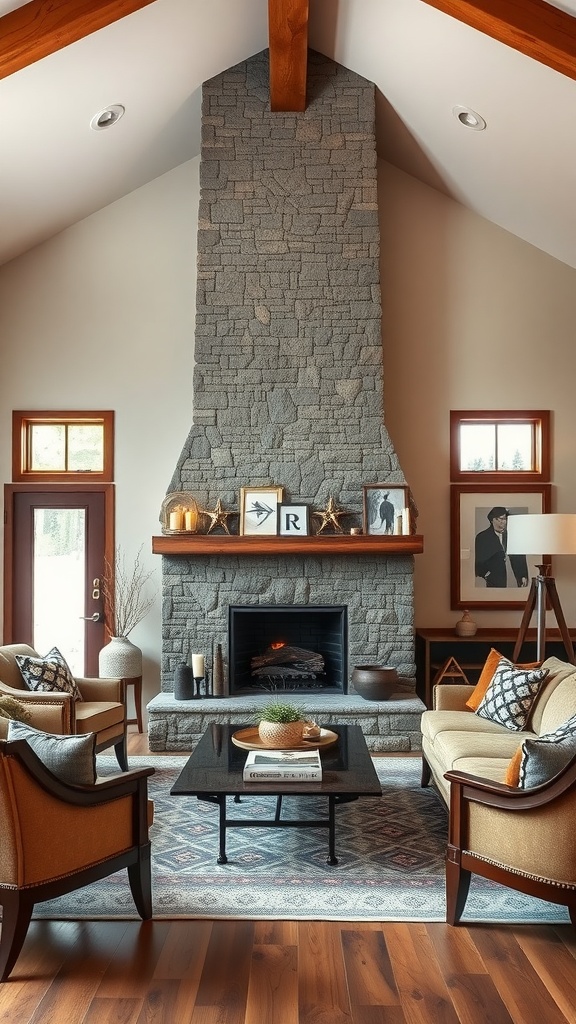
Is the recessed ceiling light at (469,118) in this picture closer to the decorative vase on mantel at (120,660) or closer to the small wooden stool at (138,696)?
the decorative vase on mantel at (120,660)

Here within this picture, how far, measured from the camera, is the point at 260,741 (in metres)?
4.38

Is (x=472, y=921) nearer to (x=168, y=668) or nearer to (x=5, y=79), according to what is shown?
(x=168, y=668)

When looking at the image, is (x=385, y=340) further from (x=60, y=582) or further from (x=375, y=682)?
(x=60, y=582)

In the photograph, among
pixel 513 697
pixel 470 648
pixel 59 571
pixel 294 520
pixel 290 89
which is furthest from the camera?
pixel 59 571

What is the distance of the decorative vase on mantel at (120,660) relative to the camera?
21.1 feet

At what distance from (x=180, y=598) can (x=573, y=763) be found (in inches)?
149

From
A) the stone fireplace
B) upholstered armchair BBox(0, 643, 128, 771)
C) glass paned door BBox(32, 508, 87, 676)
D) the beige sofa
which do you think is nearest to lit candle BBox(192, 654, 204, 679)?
the stone fireplace

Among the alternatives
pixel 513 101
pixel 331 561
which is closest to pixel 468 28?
pixel 513 101

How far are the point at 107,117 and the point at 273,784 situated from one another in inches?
177

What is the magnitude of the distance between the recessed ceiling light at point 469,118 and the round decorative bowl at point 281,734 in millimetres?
4021

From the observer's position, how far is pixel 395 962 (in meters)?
3.02

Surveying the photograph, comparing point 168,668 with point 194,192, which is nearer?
point 168,668

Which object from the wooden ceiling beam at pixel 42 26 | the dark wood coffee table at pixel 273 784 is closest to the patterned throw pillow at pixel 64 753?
the dark wood coffee table at pixel 273 784

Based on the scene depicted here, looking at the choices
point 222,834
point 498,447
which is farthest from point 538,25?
point 222,834
